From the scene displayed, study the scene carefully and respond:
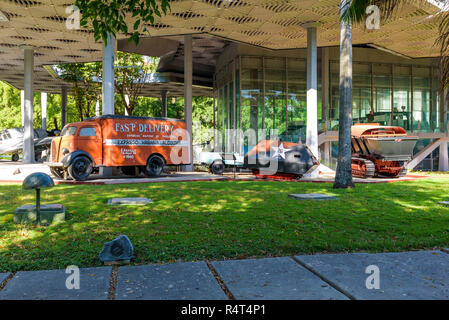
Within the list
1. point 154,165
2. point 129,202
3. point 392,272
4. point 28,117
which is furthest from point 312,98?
point 28,117

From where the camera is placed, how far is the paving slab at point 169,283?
Result: 12.1ft

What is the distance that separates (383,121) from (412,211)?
17647 millimetres

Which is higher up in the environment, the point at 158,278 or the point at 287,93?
the point at 287,93

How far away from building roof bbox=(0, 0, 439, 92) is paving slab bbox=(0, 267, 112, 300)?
16504 mm

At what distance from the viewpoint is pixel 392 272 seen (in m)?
4.43

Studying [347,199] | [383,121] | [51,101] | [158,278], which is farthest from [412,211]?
[51,101]

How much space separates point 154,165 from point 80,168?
357cm

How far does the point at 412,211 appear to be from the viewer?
860 centimetres

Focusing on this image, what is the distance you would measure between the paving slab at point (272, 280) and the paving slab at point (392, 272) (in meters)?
0.20

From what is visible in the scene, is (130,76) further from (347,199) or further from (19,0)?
(347,199)

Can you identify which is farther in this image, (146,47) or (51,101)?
(51,101)

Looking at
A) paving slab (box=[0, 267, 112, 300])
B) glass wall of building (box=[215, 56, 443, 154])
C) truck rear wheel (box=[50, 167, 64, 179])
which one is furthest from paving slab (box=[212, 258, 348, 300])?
glass wall of building (box=[215, 56, 443, 154])
